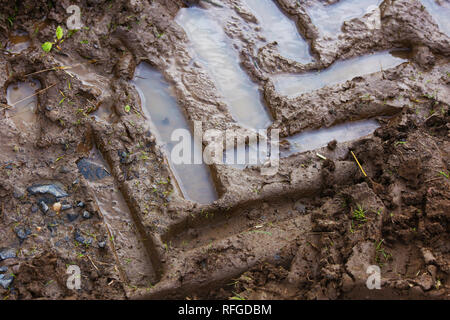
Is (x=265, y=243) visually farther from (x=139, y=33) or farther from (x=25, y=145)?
(x=139, y=33)

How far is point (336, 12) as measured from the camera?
16.4ft

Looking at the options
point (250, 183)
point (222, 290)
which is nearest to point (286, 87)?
point (250, 183)

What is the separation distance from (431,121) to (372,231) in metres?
1.50

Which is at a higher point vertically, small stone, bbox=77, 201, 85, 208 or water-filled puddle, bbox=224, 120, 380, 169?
water-filled puddle, bbox=224, 120, 380, 169

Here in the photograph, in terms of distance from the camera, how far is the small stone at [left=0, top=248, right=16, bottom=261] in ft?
10.2

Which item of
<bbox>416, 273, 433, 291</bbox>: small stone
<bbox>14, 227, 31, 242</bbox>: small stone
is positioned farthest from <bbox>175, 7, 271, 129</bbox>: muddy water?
<bbox>14, 227, 31, 242</bbox>: small stone

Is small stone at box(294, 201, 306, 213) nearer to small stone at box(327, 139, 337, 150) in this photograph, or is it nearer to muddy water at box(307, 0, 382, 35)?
small stone at box(327, 139, 337, 150)

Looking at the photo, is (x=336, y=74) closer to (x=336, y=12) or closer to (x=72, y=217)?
(x=336, y=12)

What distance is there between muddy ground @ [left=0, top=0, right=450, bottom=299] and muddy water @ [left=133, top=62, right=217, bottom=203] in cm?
8

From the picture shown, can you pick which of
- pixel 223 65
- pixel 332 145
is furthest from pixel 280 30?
pixel 332 145

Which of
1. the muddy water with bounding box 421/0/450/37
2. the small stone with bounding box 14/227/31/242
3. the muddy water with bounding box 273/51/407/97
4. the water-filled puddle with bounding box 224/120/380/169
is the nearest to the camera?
the small stone with bounding box 14/227/31/242

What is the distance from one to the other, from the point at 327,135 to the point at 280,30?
4.78 feet

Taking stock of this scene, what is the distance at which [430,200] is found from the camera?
10.9 feet

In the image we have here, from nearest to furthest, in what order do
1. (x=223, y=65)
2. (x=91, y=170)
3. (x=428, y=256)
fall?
(x=428, y=256) < (x=91, y=170) < (x=223, y=65)
